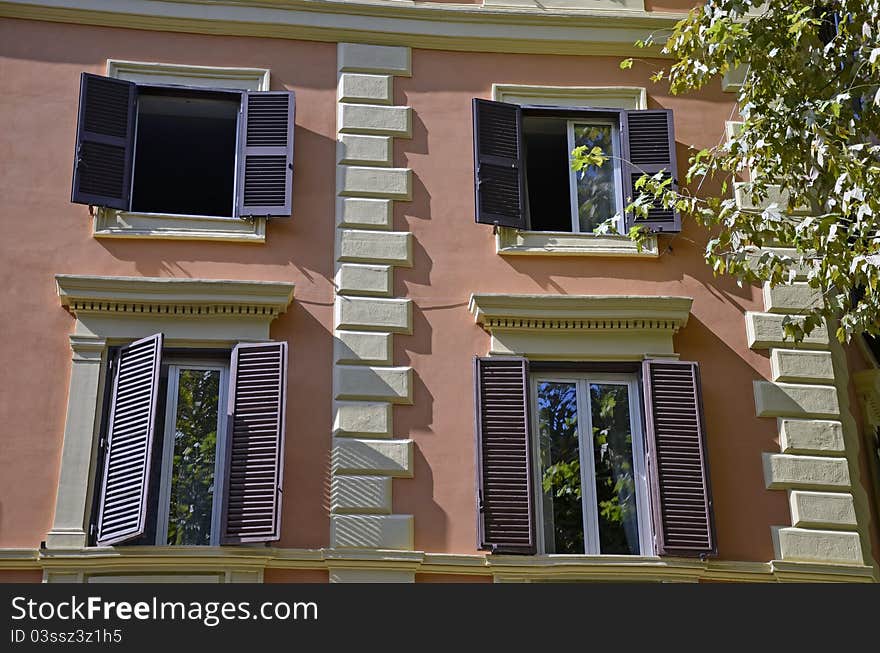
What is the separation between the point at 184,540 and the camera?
12391mm

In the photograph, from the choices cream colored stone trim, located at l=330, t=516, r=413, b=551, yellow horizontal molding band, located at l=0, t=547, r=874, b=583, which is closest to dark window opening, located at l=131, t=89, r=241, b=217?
cream colored stone trim, located at l=330, t=516, r=413, b=551

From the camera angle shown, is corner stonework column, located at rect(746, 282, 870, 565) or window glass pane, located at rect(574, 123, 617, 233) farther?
window glass pane, located at rect(574, 123, 617, 233)

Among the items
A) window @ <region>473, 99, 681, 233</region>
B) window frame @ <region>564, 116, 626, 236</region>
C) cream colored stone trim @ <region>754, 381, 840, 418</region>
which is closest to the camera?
cream colored stone trim @ <region>754, 381, 840, 418</region>

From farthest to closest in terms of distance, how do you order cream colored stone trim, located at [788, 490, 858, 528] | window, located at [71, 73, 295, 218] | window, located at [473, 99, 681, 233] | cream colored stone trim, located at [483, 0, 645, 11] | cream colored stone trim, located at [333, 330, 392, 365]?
cream colored stone trim, located at [483, 0, 645, 11]
window, located at [473, 99, 681, 233]
window, located at [71, 73, 295, 218]
cream colored stone trim, located at [333, 330, 392, 365]
cream colored stone trim, located at [788, 490, 858, 528]

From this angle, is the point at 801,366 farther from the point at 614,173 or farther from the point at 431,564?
the point at 431,564

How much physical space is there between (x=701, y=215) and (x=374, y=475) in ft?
12.3

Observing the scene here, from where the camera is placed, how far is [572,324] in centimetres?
1345

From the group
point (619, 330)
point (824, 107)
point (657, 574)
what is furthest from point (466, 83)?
point (657, 574)

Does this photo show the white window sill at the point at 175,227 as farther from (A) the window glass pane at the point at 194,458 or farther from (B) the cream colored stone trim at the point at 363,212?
(A) the window glass pane at the point at 194,458

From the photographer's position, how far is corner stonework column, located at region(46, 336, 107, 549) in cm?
1213

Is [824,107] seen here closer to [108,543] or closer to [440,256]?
[440,256]

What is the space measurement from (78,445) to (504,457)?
382cm

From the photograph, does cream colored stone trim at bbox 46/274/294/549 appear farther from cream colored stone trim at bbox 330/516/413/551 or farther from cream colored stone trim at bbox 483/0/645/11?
cream colored stone trim at bbox 483/0/645/11

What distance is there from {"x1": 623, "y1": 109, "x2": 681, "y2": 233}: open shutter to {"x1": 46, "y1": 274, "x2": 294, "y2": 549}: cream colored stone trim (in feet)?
12.2
